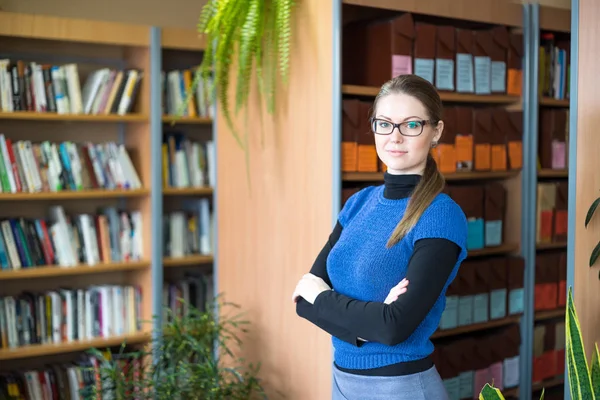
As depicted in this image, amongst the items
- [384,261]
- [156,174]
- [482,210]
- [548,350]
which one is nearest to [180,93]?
[156,174]

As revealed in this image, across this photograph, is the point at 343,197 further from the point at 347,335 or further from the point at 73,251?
the point at 73,251

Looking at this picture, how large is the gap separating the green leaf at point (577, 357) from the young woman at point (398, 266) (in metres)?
0.27

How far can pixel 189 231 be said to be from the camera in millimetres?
3785

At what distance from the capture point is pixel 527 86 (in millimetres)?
3053

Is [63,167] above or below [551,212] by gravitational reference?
above

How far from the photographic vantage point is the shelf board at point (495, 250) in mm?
2987

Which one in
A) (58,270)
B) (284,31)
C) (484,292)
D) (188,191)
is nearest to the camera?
(284,31)

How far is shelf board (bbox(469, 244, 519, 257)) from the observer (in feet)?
9.80

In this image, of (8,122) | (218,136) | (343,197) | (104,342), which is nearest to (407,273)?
(343,197)

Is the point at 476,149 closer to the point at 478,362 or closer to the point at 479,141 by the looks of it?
the point at 479,141

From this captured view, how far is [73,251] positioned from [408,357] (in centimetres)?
226

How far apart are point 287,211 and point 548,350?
1.47 metres

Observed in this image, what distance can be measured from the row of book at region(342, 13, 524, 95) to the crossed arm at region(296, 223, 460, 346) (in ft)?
4.33

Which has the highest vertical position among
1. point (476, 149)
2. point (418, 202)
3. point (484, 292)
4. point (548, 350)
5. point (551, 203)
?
point (476, 149)
